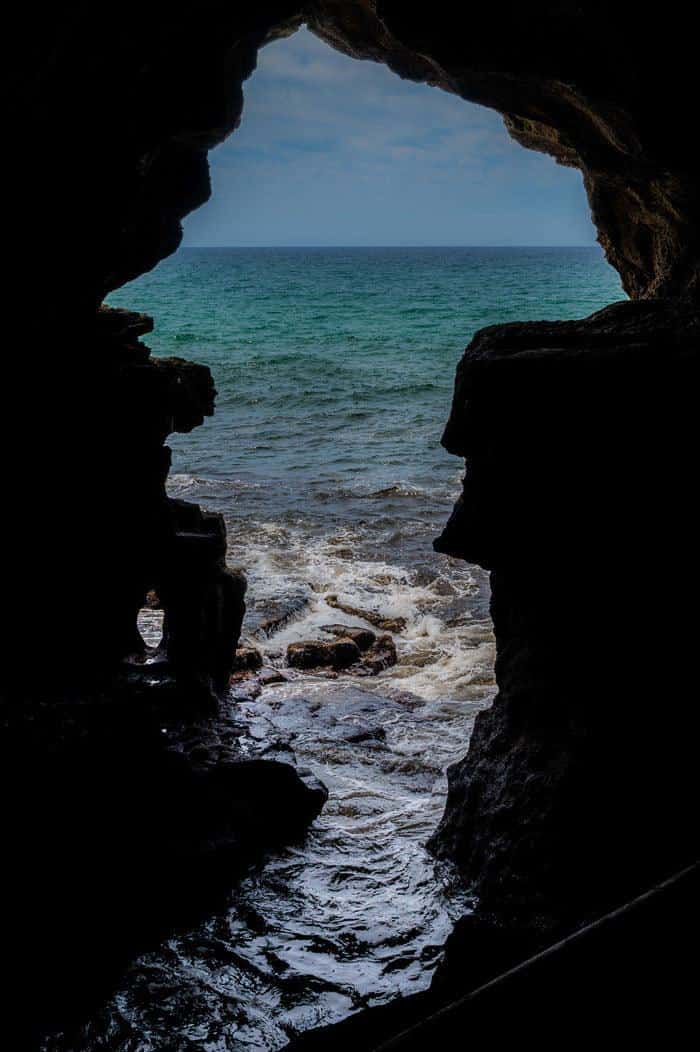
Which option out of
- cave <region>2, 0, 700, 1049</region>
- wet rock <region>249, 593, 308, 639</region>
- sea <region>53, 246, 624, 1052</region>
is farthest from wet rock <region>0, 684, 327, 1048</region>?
wet rock <region>249, 593, 308, 639</region>

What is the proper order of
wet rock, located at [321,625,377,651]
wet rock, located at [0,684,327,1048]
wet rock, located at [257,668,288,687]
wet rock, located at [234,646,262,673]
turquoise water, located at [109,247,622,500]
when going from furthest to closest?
turquoise water, located at [109,247,622,500]
wet rock, located at [321,625,377,651]
wet rock, located at [234,646,262,673]
wet rock, located at [257,668,288,687]
wet rock, located at [0,684,327,1048]

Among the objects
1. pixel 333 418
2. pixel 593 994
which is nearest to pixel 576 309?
pixel 333 418

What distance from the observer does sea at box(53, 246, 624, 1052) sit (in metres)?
5.64

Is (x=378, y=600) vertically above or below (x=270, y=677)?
above

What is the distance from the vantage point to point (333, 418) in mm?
30531

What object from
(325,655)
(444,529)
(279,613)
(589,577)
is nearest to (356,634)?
(325,655)

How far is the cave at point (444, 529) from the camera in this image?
5582mm

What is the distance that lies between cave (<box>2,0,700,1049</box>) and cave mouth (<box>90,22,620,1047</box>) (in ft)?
1.83

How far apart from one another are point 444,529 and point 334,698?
4778 mm

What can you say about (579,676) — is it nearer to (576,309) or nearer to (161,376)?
(161,376)

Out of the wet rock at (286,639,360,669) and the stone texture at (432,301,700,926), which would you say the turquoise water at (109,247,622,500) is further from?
the stone texture at (432,301,700,926)

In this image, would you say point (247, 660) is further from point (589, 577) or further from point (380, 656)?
point (589, 577)

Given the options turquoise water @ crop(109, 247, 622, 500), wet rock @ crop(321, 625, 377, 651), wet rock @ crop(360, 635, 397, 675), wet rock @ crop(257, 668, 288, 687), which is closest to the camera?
wet rock @ crop(257, 668, 288, 687)

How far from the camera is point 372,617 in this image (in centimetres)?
1383
